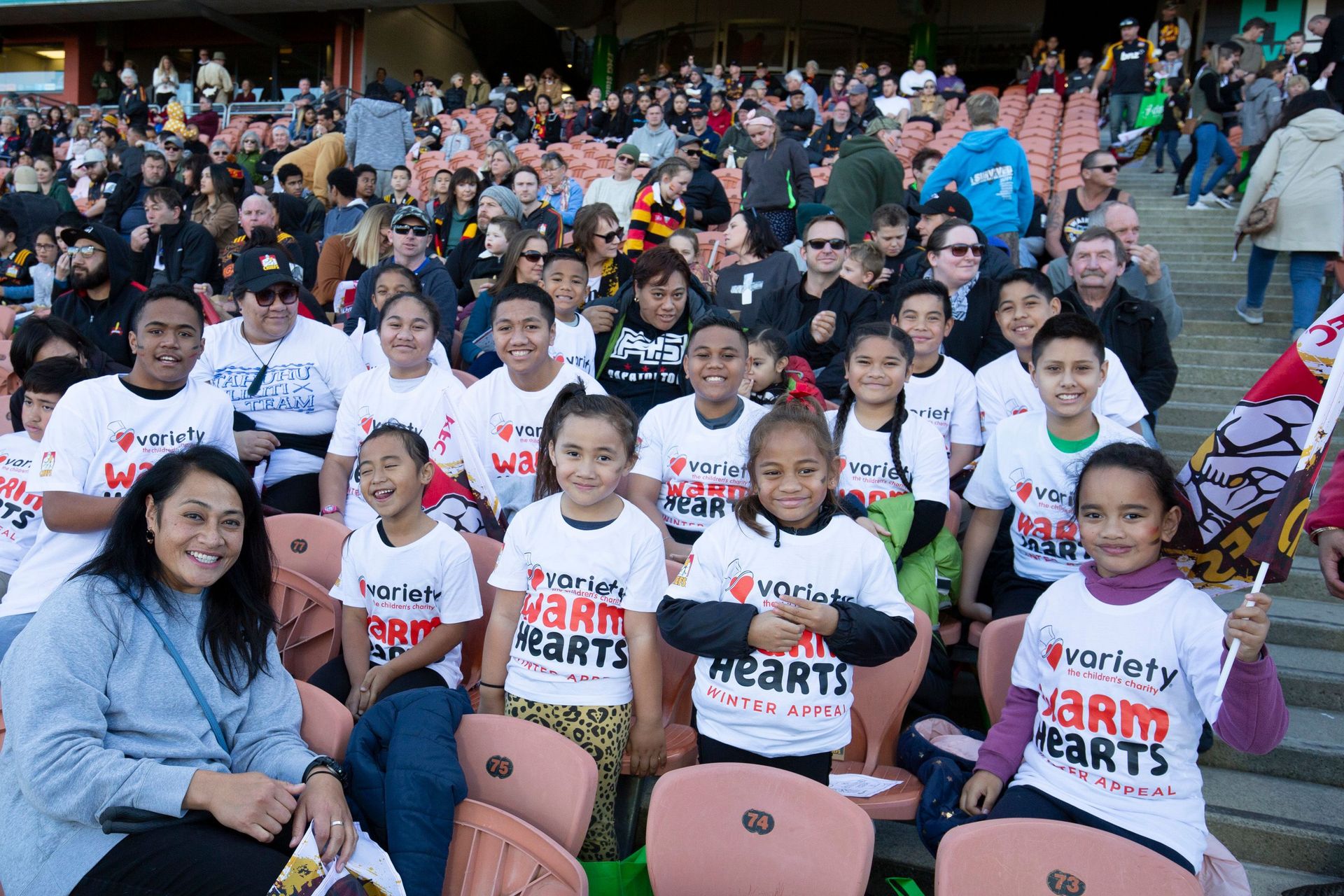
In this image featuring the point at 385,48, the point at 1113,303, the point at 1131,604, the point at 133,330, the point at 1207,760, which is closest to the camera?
the point at 1131,604

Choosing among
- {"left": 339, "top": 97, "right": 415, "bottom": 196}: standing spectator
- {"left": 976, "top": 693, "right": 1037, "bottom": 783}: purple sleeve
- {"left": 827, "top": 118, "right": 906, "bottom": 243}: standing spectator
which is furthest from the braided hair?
{"left": 339, "top": 97, "right": 415, "bottom": 196}: standing spectator

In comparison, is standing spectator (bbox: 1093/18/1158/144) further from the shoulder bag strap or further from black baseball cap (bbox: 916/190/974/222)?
the shoulder bag strap

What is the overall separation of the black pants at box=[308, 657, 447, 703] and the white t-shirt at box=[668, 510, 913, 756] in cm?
80

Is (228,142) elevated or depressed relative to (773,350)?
elevated

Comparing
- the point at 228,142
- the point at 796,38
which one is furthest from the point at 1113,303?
the point at 796,38

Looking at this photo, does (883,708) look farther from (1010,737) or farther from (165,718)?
(165,718)

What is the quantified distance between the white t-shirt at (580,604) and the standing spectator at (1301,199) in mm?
4925

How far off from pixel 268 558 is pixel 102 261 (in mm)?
3661

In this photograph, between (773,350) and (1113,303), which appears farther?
(1113,303)

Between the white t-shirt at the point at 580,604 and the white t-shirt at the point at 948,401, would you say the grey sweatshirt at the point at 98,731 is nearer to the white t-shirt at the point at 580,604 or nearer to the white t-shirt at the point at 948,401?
the white t-shirt at the point at 580,604

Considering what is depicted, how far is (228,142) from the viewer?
16156 mm

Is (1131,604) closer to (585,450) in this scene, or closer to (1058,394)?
(1058,394)

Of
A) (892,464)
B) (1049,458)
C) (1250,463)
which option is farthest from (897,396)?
(1250,463)

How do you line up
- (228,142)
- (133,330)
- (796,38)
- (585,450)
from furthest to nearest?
(796,38) < (228,142) < (133,330) < (585,450)
